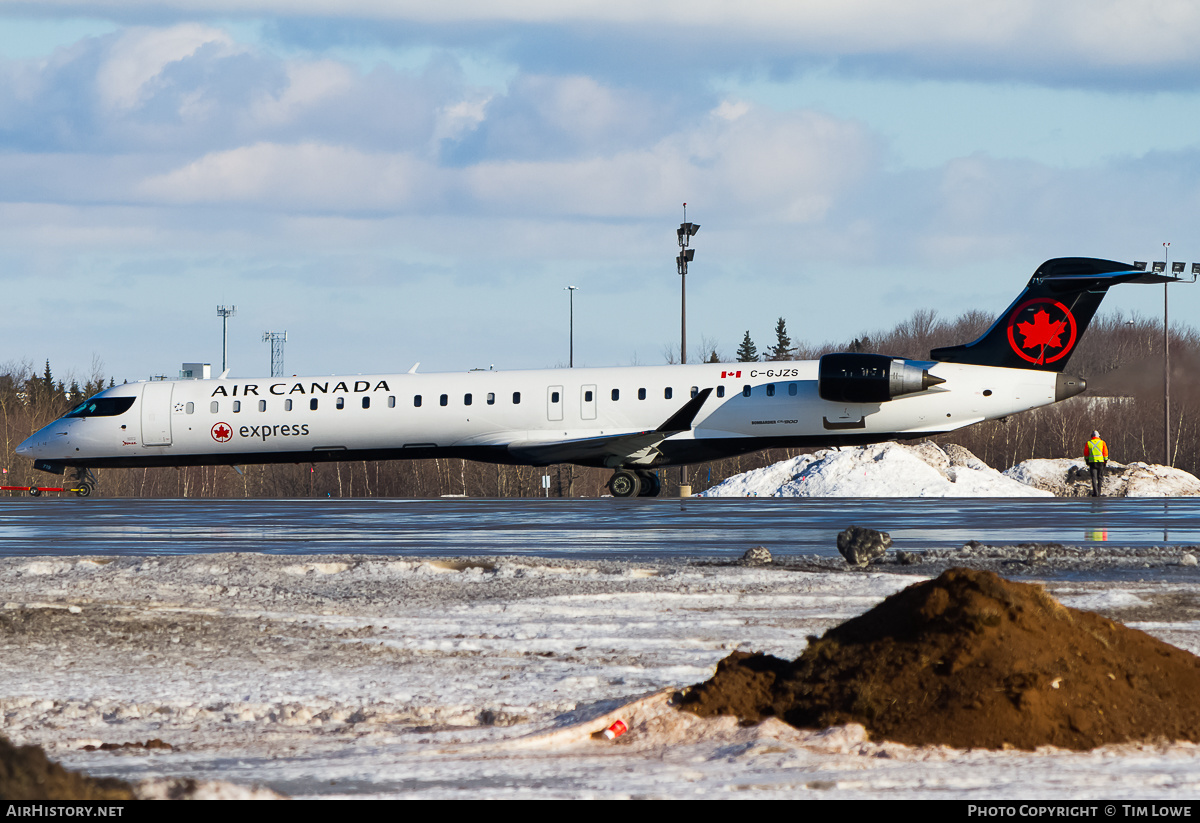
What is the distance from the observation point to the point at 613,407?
30.6m

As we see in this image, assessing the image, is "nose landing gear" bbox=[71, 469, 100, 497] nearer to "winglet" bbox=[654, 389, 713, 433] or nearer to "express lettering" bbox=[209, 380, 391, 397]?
"express lettering" bbox=[209, 380, 391, 397]

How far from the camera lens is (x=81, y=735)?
566 centimetres

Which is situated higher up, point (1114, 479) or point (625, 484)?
point (625, 484)

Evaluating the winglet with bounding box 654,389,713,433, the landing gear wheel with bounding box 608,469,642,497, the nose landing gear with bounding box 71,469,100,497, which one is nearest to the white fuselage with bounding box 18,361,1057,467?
the winglet with bounding box 654,389,713,433

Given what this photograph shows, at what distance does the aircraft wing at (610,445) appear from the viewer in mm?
30078

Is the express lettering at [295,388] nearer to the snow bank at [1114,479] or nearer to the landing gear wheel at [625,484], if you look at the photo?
the landing gear wheel at [625,484]

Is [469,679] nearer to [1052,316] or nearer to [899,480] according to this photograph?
[1052,316]

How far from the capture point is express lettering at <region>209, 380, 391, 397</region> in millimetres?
31733

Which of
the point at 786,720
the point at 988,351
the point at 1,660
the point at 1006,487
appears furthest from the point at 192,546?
the point at 1006,487

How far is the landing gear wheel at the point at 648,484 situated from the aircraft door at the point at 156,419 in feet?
40.4

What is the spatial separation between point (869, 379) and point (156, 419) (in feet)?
59.4

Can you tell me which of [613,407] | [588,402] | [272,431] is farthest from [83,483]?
[613,407]

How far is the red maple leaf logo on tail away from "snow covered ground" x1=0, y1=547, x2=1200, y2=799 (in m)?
19.5
